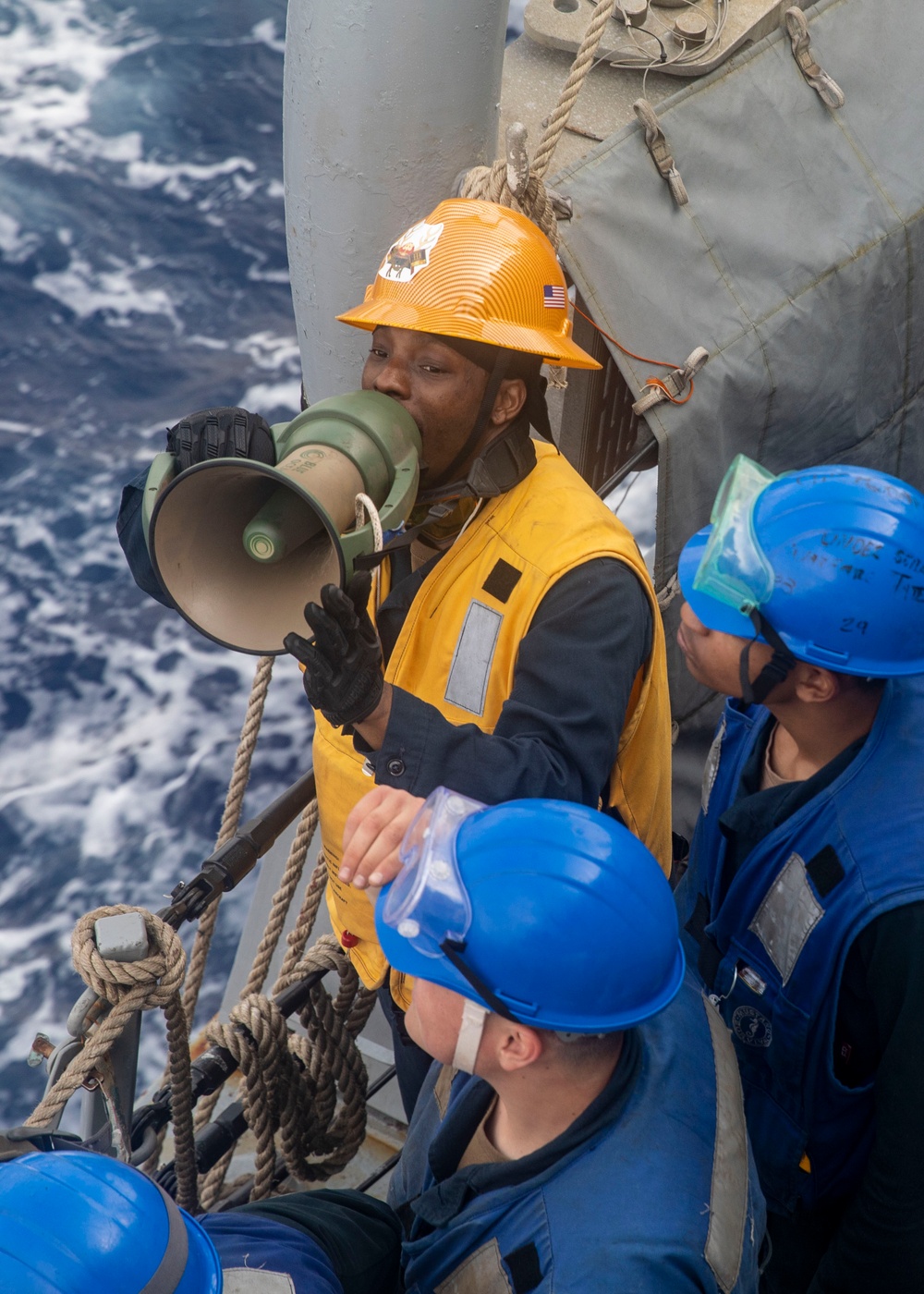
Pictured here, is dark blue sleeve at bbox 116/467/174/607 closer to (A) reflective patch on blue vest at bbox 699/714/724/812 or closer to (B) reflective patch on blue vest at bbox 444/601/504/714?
(B) reflective patch on blue vest at bbox 444/601/504/714

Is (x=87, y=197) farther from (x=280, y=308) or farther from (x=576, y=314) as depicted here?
(x=576, y=314)

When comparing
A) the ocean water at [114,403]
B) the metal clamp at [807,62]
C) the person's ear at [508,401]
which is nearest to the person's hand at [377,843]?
the person's ear at [508,401]

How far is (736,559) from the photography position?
83.6 inches

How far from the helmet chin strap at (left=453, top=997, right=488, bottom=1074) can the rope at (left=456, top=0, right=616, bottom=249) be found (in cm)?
189

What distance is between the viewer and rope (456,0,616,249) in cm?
269

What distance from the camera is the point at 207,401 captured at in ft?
30.4

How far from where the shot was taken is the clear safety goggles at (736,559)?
211 cm

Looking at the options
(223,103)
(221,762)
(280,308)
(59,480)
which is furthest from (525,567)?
(223,103)

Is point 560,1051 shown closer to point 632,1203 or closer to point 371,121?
point 632,1203

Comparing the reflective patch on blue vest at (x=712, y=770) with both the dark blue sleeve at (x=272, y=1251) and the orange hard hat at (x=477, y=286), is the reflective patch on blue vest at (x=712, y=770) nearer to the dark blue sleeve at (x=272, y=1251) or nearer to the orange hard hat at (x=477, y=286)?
the orange hard hat at (x=477, y=286)

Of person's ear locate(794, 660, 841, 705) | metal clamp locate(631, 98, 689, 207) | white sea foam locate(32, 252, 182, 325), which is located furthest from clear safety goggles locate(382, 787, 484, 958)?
white sea foam locate(32, 252, 182, 325)

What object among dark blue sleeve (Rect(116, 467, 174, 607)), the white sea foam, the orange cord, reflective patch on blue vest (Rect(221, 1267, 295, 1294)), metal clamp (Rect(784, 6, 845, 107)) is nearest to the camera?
reflective patch on blue vest (Rect(221, 1267, 295, 1294))

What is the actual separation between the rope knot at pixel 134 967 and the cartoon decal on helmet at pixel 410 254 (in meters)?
1.33

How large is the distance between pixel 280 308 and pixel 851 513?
889 centimetres
